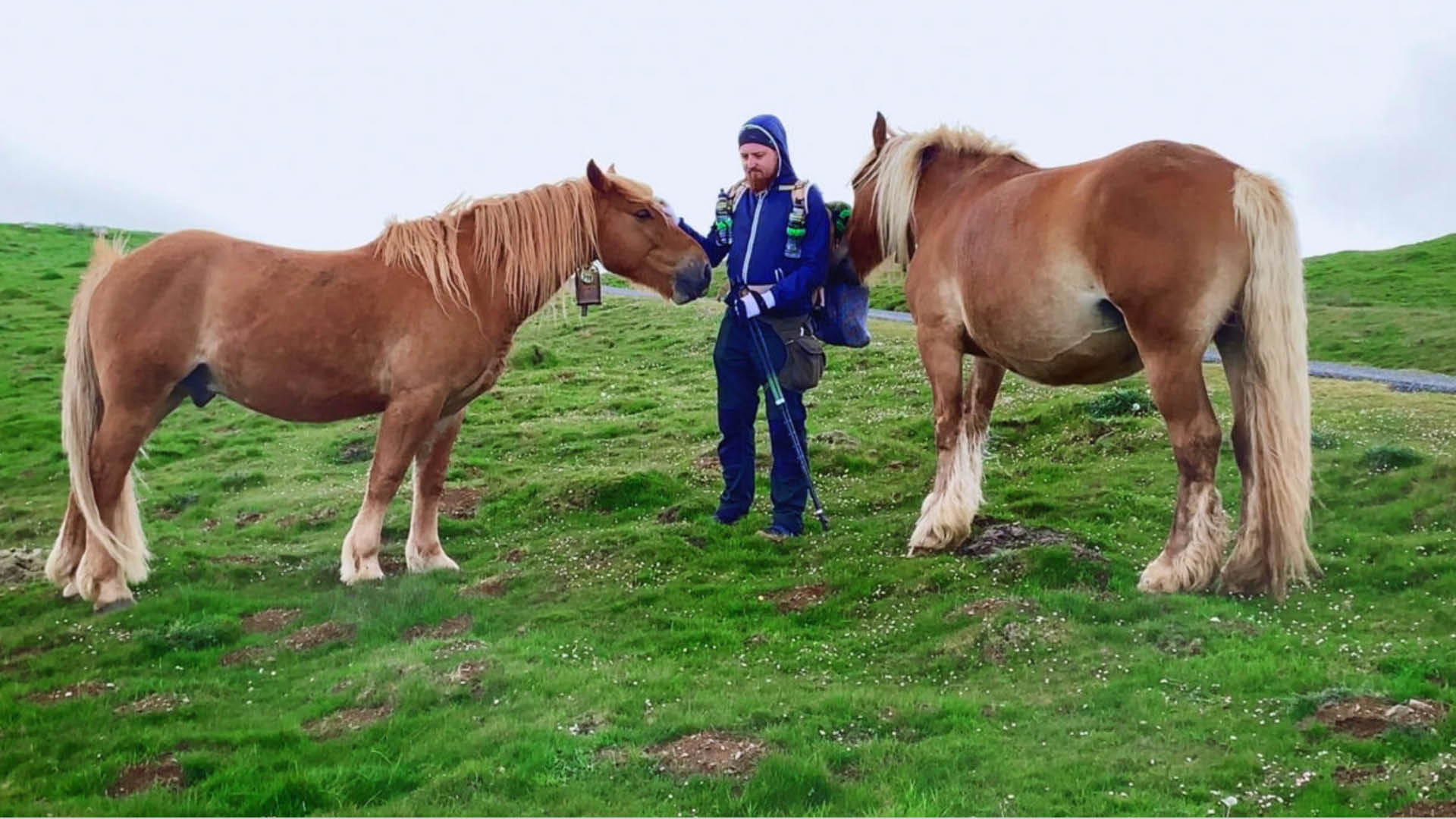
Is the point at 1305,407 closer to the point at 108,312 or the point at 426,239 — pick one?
the point at 426,239

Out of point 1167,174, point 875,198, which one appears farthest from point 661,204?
point 1167,174

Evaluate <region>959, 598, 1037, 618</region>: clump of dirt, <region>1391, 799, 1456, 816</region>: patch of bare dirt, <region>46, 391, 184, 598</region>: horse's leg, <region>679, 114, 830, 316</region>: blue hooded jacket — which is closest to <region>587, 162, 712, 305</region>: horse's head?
<region>679, 114, 830, 316</region>: blue hooded jacket

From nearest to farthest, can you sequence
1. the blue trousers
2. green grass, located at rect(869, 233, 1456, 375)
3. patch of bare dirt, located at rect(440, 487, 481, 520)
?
the blue trousers, patch of bare dirt, located at rect(440, 487, 481, 520), green grass, located at rect(869, 233, 1456, 375)

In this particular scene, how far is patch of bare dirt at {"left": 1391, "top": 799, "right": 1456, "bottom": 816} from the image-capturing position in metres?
4.03

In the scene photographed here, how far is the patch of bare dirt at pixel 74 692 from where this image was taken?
6465mm

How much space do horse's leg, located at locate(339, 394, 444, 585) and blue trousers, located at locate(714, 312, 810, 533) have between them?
8.19ft

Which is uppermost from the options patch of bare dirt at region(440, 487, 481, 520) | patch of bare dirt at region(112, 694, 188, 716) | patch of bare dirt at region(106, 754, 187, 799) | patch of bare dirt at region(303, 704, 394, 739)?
patch of bare dirt at region(440, 487, 481, 520)

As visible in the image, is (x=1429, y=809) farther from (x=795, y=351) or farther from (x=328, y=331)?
(x=328, y=331)

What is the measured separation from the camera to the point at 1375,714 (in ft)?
16.1

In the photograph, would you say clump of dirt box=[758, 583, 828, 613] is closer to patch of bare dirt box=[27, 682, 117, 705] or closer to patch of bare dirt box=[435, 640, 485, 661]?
patch of bare dirt box=[435, 640, 485, 661]

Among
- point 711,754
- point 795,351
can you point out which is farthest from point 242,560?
point 711,754

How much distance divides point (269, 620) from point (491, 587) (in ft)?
5.24

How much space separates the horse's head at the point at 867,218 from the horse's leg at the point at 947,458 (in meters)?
1.26

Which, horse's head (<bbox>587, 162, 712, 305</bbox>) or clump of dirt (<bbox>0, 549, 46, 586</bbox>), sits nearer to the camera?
horse's head (<bbox>587, 162, 712, 305</bbox>)
